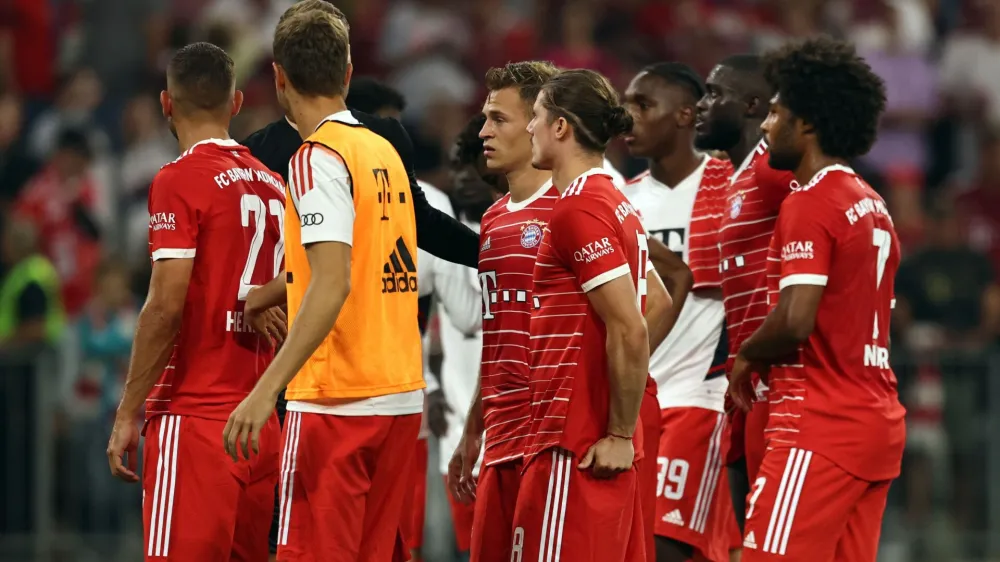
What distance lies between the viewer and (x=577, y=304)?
5828 mm

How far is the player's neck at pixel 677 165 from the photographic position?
26.7 feet

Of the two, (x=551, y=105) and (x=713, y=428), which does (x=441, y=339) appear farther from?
(x=551, y=105)

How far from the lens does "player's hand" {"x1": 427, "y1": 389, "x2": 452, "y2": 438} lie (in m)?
8.98

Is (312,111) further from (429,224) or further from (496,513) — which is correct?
(496,513)

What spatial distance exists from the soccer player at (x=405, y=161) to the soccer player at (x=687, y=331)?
4.07 ft

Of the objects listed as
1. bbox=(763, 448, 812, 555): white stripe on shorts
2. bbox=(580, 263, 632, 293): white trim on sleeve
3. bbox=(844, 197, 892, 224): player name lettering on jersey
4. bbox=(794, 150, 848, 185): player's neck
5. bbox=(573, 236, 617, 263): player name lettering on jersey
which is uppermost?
bbox=(794, 150, 848, 185): player's neck

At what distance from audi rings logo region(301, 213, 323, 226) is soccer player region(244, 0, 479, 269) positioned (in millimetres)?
577

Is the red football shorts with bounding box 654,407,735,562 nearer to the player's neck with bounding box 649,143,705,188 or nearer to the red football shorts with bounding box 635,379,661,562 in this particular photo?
the red football shorts with bounding box 635,379,661,562

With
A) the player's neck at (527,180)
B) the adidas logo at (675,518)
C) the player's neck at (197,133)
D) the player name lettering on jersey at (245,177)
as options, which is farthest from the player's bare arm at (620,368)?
the adidas logo at (675,518)

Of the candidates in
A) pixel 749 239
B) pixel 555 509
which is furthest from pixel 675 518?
pixel 555 509

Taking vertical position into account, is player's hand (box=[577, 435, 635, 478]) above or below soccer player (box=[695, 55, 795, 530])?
below

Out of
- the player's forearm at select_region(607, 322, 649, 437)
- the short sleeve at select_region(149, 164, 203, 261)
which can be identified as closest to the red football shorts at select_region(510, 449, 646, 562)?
the player's forearm at select_region(607, 322, 649, 437)

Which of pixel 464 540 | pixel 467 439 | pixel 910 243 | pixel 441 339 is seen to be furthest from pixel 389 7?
pixel 467 439

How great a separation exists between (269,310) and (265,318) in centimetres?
4
